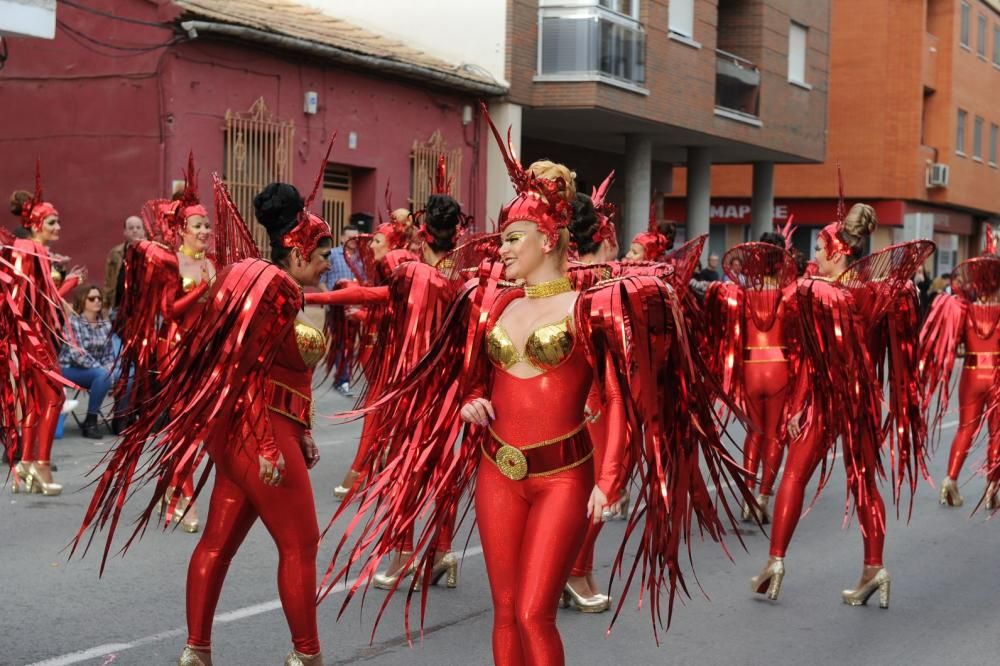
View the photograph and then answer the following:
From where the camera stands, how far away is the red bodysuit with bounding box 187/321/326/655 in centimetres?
524

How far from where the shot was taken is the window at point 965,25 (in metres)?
46.1

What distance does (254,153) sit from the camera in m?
19.2

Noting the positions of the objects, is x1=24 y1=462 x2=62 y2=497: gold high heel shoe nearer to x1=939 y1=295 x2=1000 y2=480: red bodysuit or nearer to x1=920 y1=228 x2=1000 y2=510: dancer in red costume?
x1=920 y1=228 x2=1000 y2=510: dancer in red costume

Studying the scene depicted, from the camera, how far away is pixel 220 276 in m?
5.23

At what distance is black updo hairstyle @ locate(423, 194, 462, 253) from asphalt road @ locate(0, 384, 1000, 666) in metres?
1.77

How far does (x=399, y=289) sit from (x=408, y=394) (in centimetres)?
188

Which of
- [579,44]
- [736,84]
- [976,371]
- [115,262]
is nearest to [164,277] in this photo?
[115,262]

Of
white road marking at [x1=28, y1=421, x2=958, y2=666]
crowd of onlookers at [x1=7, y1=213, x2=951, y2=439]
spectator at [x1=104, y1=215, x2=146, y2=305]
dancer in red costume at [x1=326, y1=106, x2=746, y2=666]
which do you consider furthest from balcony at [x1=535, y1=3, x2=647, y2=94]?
dancer in red costume at [x1=326, y1=106, x2=746, y2=666]

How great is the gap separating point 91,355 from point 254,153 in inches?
266

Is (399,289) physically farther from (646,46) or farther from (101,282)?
Answer: (646,46)

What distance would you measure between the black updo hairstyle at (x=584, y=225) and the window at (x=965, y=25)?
41.8m

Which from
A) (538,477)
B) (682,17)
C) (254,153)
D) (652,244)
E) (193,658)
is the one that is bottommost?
(193,658)

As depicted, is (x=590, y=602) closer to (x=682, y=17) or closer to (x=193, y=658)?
(x=193, y=658)

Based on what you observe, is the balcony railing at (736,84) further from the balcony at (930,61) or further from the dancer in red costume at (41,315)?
the dancer in red costume at (41,315)
